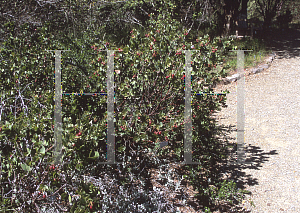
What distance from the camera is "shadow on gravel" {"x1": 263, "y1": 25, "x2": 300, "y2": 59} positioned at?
31.0ft

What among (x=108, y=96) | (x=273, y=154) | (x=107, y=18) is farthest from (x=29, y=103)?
(x=107, y=18)

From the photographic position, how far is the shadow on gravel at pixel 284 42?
31.0ft

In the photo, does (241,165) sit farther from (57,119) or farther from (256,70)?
(256,70)

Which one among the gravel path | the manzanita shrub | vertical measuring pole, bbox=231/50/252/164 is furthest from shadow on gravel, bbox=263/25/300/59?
the manzanita shrub

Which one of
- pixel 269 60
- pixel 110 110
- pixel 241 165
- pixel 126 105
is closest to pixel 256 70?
pixel 269 60

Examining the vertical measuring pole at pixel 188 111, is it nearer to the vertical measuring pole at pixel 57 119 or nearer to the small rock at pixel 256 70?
the vertical measuring pole at pixel 57 119

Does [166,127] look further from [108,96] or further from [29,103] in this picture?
[29,103]

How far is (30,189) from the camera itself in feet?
7.18

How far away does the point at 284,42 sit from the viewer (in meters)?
11.2

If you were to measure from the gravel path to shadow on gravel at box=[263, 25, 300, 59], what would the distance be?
6.82ft

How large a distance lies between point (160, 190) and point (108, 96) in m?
1.21

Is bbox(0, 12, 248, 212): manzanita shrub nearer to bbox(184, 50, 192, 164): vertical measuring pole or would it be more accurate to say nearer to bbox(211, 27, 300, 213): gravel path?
bbox(184, 50, 192, 164): vertical measuring pole

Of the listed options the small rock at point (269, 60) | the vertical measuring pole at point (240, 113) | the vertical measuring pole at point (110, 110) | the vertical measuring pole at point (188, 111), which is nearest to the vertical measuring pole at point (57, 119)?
the vertical measuring pole at point (110, 110)

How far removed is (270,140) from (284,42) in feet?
27.0
